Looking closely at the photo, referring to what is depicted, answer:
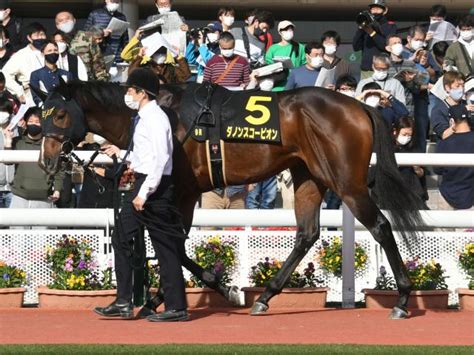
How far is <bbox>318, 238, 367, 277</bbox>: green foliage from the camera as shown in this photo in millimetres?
11172

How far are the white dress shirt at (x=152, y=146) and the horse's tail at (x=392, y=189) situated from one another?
190 cm

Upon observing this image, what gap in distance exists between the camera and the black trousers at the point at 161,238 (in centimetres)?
975

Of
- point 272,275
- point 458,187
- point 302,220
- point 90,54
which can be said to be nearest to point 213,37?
point 90,54

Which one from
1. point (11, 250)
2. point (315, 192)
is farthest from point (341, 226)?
point (11, 250)

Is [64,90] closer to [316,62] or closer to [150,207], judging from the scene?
[150,207]

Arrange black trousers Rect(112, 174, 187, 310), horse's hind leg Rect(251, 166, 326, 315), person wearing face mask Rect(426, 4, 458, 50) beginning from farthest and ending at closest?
1. person wearing face mask Rect(426, 4, 458, 50)
2. horse's hind leg Rect(251, 166, 326, 315)
3. black trousers Rect(112, 174, 187, 310)

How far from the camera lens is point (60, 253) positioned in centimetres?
1091

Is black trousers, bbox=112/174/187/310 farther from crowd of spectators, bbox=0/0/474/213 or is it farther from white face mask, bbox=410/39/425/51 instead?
white face mask, bbox=410/39/425/51

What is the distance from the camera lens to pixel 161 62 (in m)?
13.5

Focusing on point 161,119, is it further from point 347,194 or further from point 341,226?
point 341,226

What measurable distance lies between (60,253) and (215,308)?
1.51 metres

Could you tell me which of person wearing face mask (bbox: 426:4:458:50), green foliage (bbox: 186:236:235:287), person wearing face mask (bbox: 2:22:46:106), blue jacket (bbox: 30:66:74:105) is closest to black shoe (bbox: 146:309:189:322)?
green foliage (bbox: 186:236:235:287)

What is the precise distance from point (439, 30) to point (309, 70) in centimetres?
306

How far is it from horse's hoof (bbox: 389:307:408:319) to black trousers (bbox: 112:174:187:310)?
1783 mm
